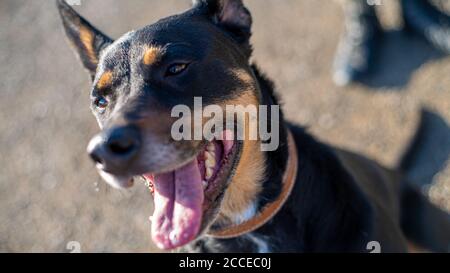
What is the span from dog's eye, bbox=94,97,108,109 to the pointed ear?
2.52ft

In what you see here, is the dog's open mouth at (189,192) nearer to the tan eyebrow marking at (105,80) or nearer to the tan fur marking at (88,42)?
the tan eyebrow marking at (105,80)

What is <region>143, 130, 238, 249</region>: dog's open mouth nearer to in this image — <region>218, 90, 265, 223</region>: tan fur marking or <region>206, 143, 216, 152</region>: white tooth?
<region>206, 143, 216, 152</region>: white tooth

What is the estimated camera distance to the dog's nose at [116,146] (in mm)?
Result: 2414

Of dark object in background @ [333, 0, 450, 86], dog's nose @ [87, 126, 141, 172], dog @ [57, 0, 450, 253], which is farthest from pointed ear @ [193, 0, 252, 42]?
dark object in background @ [333, 0, 450, 86]

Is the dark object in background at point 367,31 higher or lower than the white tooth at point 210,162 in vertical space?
lower

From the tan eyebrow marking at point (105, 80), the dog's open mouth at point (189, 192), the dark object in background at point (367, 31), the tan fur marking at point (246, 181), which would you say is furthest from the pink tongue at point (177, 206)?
the dark object in background at point (367, 31)

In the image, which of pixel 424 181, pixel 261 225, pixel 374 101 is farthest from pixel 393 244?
pixel 374 101

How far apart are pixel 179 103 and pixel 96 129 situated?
3.52m

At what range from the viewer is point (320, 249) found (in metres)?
3.23

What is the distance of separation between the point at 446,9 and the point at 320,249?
10.9ft

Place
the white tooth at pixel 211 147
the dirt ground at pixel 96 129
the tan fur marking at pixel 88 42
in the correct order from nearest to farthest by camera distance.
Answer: the white tooth at pixel 211 147, the tan fur marking at pixel 88 42, the dirt ground at pixel 96 129

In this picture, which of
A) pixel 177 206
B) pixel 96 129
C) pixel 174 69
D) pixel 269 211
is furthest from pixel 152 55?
pixel 96 129

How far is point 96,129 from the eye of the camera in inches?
238

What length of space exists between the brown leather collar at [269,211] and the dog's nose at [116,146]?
0.93 meters
